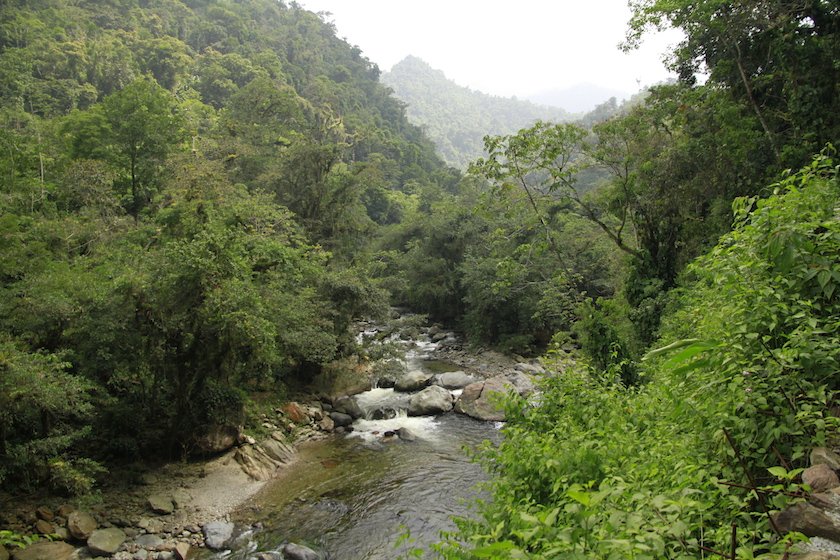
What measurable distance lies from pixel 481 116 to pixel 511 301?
15442 centimetres

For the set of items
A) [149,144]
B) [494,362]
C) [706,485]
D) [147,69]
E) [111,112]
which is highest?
[147,69]

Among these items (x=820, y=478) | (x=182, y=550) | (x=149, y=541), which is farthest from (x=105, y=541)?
(x=820, y=478)

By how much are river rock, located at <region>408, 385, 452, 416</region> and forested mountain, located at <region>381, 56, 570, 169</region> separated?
106243mm

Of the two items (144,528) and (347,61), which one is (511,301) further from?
(347,61)

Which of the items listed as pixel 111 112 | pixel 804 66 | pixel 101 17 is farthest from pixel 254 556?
pixel 101 17

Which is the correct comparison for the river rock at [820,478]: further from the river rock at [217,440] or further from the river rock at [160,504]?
the river rock at [217,440]

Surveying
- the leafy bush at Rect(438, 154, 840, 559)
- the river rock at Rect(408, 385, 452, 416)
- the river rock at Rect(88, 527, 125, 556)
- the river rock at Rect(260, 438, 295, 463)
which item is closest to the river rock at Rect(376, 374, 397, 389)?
the river rock at Rect(408, 385, 452, 416)

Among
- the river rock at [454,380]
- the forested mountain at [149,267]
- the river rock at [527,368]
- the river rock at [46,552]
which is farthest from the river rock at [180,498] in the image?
the river rock at [527,368]

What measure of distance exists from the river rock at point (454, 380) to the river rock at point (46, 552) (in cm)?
1325

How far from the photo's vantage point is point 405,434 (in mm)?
14867

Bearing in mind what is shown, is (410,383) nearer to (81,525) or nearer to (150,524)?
(150,524)

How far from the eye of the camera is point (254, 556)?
906 cm

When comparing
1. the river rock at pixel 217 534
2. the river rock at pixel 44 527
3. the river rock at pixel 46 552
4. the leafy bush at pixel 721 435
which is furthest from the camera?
the river rock at pixel 217 534

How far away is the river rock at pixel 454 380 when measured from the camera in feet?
65.1
